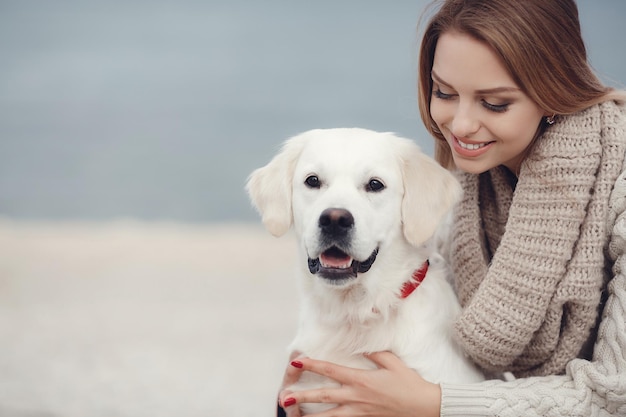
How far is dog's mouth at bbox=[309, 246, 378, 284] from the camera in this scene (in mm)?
2156

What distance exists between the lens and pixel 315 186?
227cm

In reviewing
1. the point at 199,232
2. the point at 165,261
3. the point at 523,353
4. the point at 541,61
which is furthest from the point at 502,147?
the point at 199,232

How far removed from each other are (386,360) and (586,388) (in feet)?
1.84

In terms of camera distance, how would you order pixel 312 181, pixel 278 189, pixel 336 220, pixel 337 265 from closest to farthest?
1. pixel 336 220
2. pixel 337 265
3. pixel 312 181
4. pixel 278 189

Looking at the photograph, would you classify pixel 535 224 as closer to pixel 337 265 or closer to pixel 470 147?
pixel 470 147

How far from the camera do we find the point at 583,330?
7.13 ft

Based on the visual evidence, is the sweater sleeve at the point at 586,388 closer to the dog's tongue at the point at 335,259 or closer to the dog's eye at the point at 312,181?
the dog's tongue at the point at 335,259

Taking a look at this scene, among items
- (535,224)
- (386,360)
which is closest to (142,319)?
(386,360)

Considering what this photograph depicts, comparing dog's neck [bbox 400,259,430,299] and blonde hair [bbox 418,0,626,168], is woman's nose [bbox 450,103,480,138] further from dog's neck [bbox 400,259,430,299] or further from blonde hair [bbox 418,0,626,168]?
dog's neck [bbox 400,259,430,299]

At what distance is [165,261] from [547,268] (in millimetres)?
4370

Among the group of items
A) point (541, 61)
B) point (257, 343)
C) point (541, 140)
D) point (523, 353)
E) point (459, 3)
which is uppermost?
point (459, 3)

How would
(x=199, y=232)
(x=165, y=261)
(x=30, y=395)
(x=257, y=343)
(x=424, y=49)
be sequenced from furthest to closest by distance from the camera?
(x=199, y=232) < (x=165, y=261) < (x=257, y=343) < (x=30, y=395) < (x=424, y=49)

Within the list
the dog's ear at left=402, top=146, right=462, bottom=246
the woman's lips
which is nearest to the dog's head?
the dog's ear at left=402, top=146, right=462, bottom=246

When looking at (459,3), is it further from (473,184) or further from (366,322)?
(366,322)
